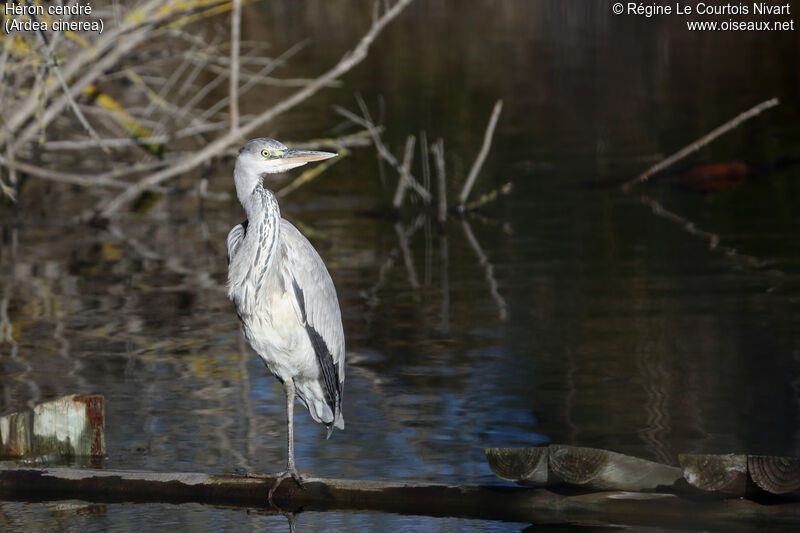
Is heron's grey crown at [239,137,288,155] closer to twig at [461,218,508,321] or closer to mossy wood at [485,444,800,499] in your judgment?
mossy wood at [485,444,800,499]

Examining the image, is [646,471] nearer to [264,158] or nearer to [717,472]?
[717,472]

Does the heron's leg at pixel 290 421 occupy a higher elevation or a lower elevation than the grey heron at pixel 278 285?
lower

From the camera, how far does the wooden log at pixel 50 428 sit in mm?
7738

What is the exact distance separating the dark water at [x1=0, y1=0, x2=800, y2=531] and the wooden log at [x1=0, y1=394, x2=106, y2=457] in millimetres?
362

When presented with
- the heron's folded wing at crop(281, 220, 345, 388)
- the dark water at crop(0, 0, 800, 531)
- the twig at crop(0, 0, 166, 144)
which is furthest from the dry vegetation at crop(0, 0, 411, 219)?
the heron's folded wing at crop(281, 220, 345, 388)

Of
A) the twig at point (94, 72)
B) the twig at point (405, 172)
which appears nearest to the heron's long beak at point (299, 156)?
the twig at point (94, 72)

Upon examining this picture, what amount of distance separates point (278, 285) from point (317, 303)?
0.23 m

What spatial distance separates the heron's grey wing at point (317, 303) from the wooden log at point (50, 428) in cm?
120

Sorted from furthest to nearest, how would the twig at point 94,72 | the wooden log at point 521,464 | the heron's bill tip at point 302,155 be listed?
the twig at point 94,72 → the heron's bill tip at point 302,155 → the wooden log at point 521,464

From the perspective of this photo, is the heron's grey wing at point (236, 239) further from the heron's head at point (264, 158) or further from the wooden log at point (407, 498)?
the wooden log at point (407, 498)

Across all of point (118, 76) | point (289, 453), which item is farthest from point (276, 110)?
point (289, 453)

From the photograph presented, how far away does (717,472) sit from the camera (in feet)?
20.4

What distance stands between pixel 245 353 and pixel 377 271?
357 centimetres

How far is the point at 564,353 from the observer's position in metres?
11.0
